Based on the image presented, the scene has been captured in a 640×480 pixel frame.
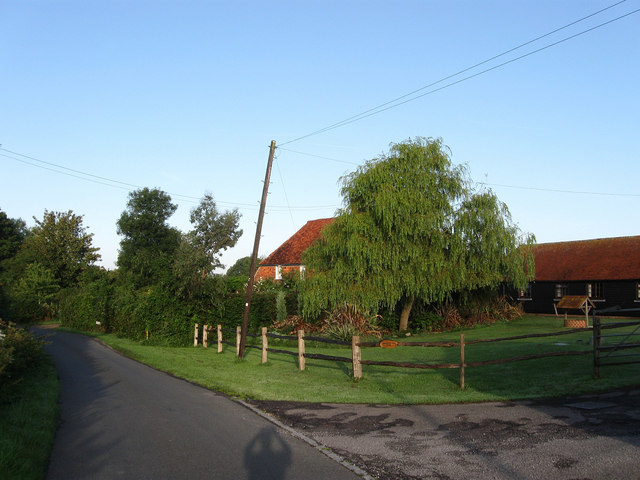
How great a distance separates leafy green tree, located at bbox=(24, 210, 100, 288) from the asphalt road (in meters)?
52.8

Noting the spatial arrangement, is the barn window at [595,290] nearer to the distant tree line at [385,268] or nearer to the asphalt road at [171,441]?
the distant tree line at [385,268]

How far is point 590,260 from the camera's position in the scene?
37.8m

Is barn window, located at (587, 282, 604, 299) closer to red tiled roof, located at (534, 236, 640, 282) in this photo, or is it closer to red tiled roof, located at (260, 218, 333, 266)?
red tiled roof, located at (534, 236, 640, 282)

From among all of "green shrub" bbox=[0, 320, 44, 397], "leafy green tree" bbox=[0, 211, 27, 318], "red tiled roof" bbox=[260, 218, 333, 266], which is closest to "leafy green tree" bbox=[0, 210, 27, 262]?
"leafy green tree" bbox=[0, 211, 27, 318]

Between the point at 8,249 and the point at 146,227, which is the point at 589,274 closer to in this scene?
the point at 146,227

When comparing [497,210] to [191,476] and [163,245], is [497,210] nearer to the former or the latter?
[191,476]

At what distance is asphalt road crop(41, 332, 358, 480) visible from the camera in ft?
21.0

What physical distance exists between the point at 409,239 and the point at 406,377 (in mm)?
14460

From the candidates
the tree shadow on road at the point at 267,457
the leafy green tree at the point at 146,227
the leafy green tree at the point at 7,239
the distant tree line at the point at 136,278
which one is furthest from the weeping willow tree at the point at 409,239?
the leafy green tree at the point at 7,239

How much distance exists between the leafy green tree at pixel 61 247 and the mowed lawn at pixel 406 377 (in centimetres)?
4474

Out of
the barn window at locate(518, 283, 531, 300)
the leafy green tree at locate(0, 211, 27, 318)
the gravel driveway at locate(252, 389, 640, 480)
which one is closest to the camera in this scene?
the gravel driveway at locate(252, 389, 640, 480)

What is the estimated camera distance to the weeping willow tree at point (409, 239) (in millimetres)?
27516

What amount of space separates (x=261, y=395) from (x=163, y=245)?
199ft

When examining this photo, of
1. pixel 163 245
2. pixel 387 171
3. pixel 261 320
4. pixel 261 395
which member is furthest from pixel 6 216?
pixel 261 395
